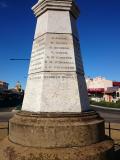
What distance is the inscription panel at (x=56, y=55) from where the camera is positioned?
6.23 metres

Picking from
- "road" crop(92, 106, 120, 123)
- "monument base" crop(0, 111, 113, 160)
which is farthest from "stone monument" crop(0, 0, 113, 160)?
"road" crop(92, 106, 120, 123)

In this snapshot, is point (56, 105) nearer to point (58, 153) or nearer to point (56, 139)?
point (56, 139)

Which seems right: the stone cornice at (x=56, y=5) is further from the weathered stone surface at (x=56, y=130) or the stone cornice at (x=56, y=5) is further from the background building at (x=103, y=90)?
the background building at (x=103, y=90)

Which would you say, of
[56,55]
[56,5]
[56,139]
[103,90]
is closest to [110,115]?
[56,5]

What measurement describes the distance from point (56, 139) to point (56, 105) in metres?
0.87

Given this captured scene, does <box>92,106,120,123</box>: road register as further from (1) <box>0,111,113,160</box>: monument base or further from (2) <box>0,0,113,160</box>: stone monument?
(1) <box>0,111,113,160</box>: monument base

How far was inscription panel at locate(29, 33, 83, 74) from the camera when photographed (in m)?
6.23

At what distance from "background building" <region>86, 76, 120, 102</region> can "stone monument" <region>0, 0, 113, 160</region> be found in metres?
53.6

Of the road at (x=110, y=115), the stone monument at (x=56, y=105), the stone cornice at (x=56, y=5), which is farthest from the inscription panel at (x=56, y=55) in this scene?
the road at (x=110, y=115)

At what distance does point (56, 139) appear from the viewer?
5.38 metres

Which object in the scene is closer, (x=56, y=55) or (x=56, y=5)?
(x=56, y=55)

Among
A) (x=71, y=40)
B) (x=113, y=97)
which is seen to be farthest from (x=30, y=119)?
(x=113, y=97)

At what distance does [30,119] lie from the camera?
18.7 ft

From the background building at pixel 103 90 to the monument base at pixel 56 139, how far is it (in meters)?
54.4
